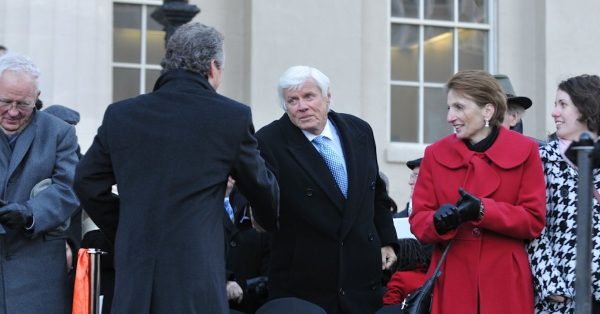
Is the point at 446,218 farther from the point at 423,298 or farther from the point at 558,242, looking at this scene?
the point at 558,242

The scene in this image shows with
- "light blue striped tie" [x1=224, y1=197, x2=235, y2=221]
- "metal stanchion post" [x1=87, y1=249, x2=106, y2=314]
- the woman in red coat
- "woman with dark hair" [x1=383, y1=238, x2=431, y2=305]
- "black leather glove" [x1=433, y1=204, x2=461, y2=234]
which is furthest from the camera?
"light blue striped tie" [x1=224, y1=197, x2=235, y2=221]

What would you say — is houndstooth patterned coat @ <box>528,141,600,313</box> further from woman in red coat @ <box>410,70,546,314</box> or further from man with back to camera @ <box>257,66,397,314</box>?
man with back to camera @ <box>257,66,397,314</box>

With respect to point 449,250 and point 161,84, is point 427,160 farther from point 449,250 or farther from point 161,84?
point 161,84

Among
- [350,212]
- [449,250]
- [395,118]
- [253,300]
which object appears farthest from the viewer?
[395,118]

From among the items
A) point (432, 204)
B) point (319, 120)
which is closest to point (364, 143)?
point (319, 120)

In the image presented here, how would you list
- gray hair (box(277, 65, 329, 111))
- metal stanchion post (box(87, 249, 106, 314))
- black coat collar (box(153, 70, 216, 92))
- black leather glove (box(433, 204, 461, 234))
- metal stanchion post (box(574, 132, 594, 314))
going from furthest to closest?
gray hair (box(277, 65, 329, 111)) → metal stanchion post (box(87, 249, 106, 314)) → black leather glove (box(433, 204, 461, 234)) → black coat collar (box(153, 70, 216, 92)) → metal stanchion post (box(574, 132, 594, 314))

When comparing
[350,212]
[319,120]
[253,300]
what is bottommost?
[253,300]

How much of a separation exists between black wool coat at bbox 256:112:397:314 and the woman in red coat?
19.9 inches

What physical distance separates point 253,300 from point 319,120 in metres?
1.26

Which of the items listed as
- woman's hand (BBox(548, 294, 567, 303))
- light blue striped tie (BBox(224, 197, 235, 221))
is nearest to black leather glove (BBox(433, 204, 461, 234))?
woman's hand (BBox(548, 294, 567, 303))

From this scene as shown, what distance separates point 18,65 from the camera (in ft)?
19.9

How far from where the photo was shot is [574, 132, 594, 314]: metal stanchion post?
438 centimetres

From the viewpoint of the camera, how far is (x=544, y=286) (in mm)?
5766

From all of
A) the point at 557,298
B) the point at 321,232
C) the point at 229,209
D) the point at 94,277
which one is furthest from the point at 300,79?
the point at 557,298
